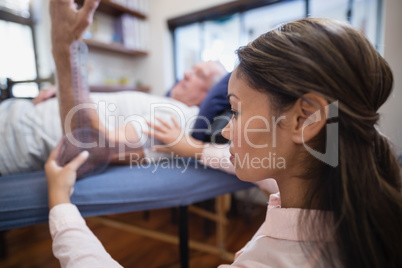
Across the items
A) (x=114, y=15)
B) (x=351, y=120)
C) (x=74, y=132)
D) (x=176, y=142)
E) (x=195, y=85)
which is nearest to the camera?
(x=351, y=120)

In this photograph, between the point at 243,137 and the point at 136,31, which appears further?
the point at 136,31

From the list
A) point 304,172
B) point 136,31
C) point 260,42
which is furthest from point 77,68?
point 136,31

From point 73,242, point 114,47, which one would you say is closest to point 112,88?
point 114,47

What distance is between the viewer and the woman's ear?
32cm

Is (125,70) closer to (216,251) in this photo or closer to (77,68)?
(77,68)

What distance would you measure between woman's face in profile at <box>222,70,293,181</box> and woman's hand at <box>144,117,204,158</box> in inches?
14.8

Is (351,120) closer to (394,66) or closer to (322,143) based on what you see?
(322,143)

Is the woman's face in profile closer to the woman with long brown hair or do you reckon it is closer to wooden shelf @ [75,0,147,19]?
the woman with long brown hair

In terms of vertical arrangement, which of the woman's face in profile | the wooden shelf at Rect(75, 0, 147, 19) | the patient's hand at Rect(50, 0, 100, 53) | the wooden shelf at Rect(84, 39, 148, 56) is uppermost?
the wooden shelf at Rect(75, 0, 147, 19)

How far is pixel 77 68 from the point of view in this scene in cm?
70

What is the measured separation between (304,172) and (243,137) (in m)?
0.12

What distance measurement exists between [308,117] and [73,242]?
0.52 metres

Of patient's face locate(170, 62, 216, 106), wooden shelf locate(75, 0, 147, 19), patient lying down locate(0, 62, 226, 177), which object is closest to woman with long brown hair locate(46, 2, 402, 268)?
patient lying down locate(0, 62, 226, 177)

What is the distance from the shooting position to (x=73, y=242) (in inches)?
18.6
